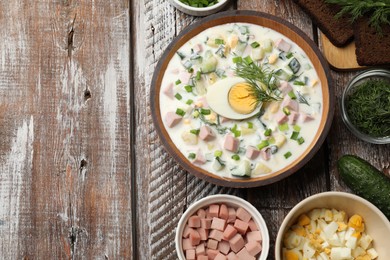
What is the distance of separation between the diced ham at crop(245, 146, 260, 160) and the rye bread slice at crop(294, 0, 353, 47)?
529 millimetres

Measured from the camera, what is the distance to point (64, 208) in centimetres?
244

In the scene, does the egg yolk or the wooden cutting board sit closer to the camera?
the egg yolk

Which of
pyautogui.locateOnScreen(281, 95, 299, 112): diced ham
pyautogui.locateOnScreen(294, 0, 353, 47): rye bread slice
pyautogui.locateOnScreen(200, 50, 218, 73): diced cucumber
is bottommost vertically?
pyautogui.locateOnScreen(281, 95, 299, 112): diced ham

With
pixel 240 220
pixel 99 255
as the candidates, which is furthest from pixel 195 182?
pixel 99 255

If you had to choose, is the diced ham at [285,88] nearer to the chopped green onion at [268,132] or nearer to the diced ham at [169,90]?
the chopped green onion at [268,132]

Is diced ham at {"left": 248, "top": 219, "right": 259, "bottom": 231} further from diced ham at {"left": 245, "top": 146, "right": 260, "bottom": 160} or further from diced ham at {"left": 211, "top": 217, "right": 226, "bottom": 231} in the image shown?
diced ham at {"left": 245, "top": 146, "right": 260, "bottom": 160}

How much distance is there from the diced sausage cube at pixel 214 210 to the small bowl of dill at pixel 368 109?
0.57 m

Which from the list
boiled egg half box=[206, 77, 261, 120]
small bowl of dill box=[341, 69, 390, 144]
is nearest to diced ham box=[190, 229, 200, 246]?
boiled egg half box=[206, 77, 261, 120]

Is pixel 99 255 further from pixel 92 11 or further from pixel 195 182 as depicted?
pixel 92 11

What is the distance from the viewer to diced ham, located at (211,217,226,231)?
228 cm

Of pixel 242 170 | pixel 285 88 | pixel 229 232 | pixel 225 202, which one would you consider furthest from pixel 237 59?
pixel 229 232

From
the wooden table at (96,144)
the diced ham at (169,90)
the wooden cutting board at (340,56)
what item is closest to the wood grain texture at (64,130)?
the wooden table at (96,144)

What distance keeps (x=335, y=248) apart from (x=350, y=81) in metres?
0.62

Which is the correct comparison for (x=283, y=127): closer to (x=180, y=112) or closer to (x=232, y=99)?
(x=232, y=99)
